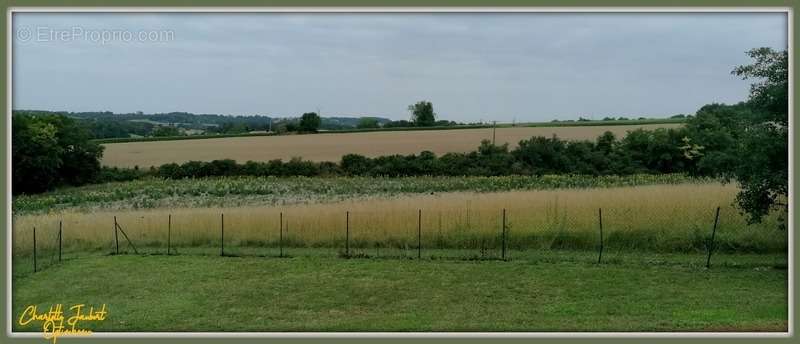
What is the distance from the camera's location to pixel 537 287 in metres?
12.9

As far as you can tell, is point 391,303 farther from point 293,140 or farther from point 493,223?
point 293,140

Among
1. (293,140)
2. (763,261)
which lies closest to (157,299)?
(763,261)

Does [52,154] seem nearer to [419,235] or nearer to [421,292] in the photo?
[419,235]

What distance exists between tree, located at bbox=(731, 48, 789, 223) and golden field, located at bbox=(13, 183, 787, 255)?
2.84 meters

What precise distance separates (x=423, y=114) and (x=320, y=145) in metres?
11.7

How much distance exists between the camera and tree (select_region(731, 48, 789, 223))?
43.5ft

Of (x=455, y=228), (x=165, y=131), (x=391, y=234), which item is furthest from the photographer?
(x=165, y=131)

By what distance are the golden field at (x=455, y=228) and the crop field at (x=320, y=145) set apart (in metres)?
26.5

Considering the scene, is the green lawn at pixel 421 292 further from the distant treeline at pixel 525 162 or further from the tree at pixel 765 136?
the distant treeline at pixel 525 162

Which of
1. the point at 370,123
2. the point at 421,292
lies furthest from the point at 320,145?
the point at 421,292

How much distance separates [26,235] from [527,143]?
109 ft

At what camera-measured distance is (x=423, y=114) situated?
2324 inches

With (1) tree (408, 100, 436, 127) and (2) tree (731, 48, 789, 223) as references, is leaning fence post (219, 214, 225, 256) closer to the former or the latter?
(2) tree (731, 48, 789, 223)
